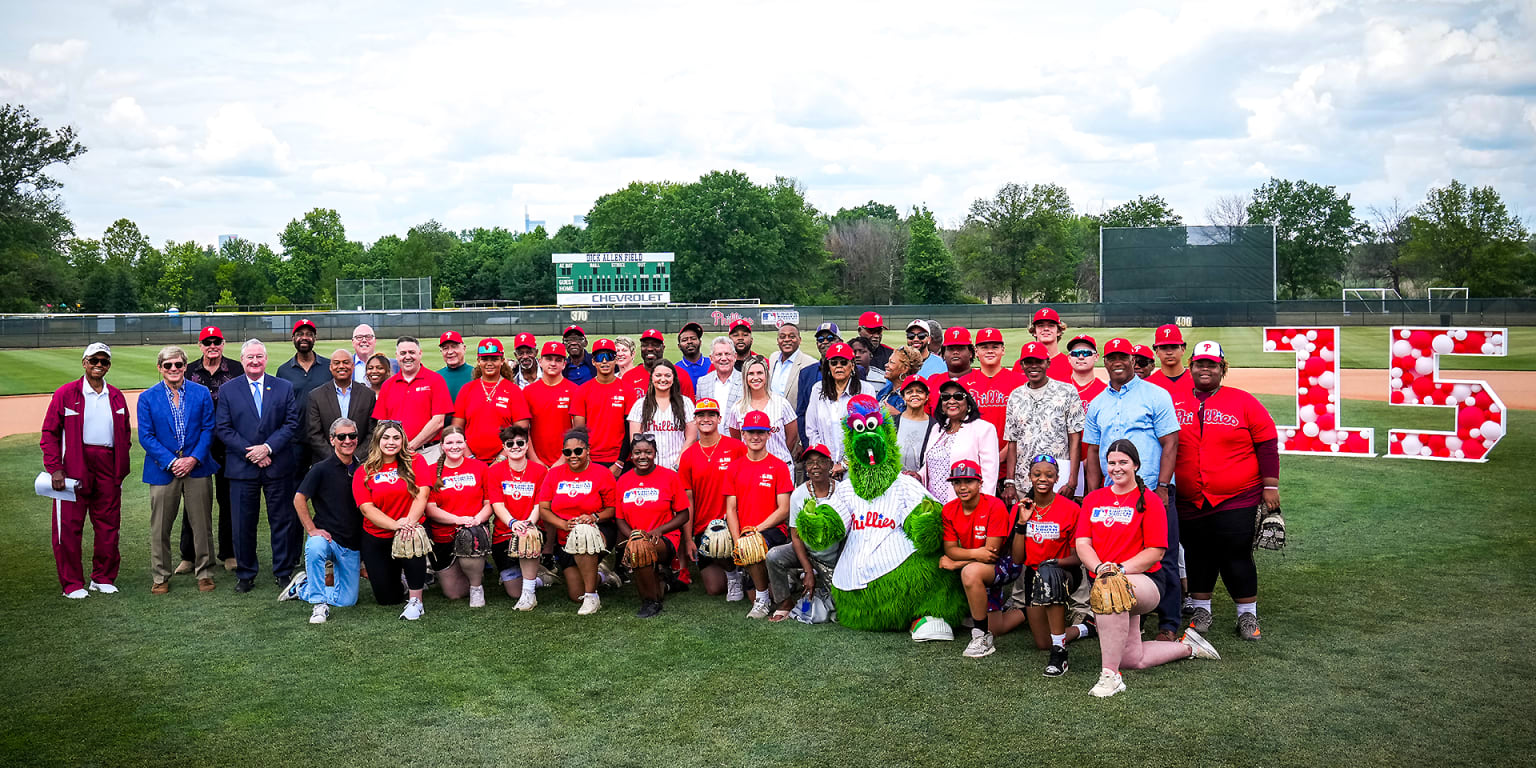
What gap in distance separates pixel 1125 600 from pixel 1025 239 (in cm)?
6747

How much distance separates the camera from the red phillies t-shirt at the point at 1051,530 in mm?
6129

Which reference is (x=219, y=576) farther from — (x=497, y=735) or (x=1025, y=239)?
(x=1025, y=239)

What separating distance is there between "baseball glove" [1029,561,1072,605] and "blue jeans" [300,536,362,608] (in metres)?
4.65

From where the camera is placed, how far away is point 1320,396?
13.0 meters

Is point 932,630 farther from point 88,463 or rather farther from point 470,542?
point 88,463

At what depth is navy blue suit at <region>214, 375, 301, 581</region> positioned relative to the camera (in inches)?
313

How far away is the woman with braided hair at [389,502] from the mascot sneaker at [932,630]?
335cm

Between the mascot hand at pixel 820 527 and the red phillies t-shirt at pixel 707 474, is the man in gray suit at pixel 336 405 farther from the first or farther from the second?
the mascot hand at pixel 820 527

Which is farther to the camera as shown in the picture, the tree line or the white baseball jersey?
the tree line

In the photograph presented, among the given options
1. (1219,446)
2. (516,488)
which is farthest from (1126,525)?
(516,488)

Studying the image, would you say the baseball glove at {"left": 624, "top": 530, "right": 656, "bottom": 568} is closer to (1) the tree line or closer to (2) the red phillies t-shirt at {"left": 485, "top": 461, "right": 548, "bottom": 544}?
(2) the red phillies t-shirt at {"left": 485, "top": 461, "right": 548, "bottom": 544}

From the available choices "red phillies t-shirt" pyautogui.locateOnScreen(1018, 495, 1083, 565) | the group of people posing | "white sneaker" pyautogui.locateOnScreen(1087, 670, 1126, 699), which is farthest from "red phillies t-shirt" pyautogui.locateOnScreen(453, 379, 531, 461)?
"white sneaker" pyautogui.locateOnScreen(1087, 670, 1126, 699)

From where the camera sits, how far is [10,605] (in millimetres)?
7531

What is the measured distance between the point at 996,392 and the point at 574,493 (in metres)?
3.03
